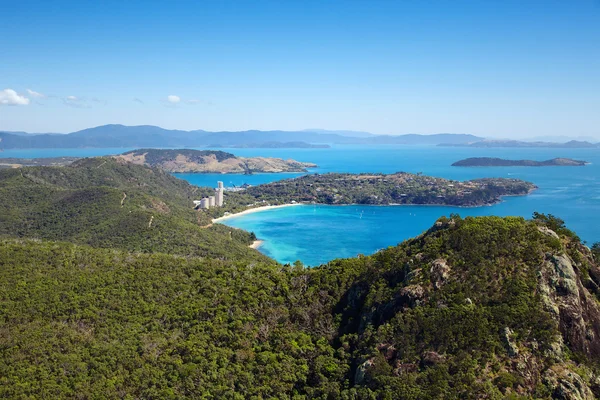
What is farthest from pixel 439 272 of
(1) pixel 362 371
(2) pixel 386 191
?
(2) pixel 386 191

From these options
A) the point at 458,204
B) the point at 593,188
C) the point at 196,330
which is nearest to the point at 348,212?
the point at 458,204

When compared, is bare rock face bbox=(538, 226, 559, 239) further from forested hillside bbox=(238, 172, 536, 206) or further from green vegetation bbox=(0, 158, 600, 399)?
forested hillside bbox=(238, 172, 536, 206)

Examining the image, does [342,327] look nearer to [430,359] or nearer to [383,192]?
[430,359]

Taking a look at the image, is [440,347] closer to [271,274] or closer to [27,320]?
[271,274]

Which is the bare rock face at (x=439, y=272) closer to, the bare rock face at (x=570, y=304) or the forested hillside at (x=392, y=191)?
the bare rock face at (x=570, y=304)

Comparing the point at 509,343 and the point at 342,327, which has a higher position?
the point at 509,343

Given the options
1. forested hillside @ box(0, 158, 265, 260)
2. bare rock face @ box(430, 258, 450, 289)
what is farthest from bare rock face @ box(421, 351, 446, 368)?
forested hillside @ box(0, 158, 265, 260)
